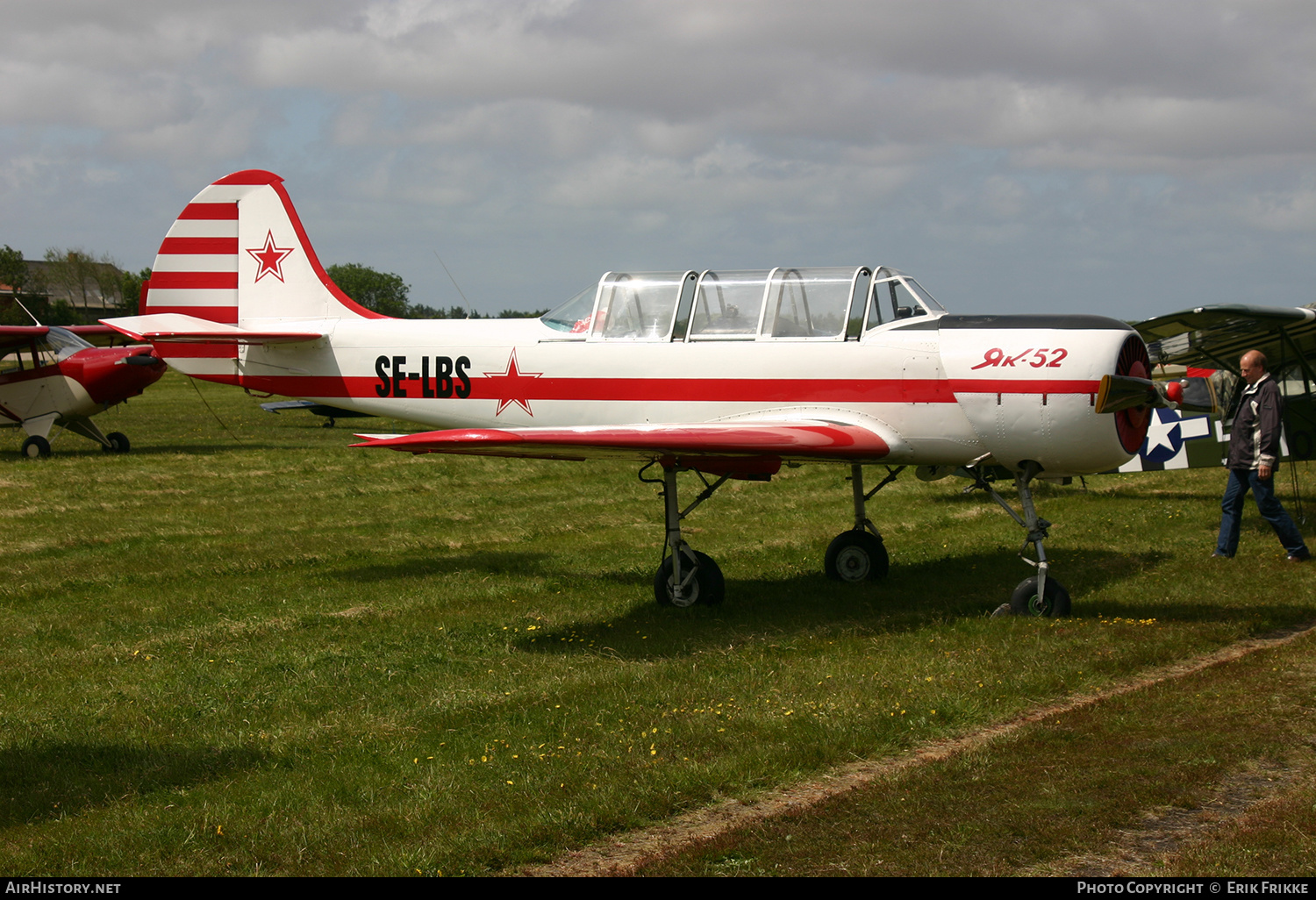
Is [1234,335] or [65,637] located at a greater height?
[1234,335]

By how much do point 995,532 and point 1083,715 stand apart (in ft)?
20.0

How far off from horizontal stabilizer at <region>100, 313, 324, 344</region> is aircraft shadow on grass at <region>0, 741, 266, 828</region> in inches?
229

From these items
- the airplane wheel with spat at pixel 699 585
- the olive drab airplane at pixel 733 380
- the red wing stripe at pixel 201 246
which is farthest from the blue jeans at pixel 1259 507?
the red wing stripe at pixel 201 246

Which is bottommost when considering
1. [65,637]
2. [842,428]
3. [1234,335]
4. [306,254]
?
[65,637]

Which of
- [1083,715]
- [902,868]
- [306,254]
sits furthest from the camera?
[306,254]

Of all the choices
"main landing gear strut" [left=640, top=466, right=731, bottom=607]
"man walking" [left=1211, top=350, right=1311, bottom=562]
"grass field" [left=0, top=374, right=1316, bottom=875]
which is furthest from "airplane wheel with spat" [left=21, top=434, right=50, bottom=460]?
"man walking" [left=1211, top=350, right=1311, bottom=562]

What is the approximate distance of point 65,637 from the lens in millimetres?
7828

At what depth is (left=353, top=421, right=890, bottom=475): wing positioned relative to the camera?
718cm

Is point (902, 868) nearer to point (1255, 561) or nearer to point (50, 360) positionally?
point (1255, 561)

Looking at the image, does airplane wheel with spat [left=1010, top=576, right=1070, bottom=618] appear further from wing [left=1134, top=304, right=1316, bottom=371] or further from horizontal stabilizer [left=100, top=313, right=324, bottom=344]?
→ horizontal stabilizer [left=100, top=313, right=324, bottom=344]

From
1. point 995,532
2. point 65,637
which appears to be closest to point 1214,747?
point 995,532

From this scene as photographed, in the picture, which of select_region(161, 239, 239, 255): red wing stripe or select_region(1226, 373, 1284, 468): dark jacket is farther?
select_region(161, 239, 239, 255): red wing stripe

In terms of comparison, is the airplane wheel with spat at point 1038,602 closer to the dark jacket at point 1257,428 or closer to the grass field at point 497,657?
the grass field at point 497,657

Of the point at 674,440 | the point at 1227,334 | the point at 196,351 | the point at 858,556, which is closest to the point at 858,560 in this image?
the point at 858,556
